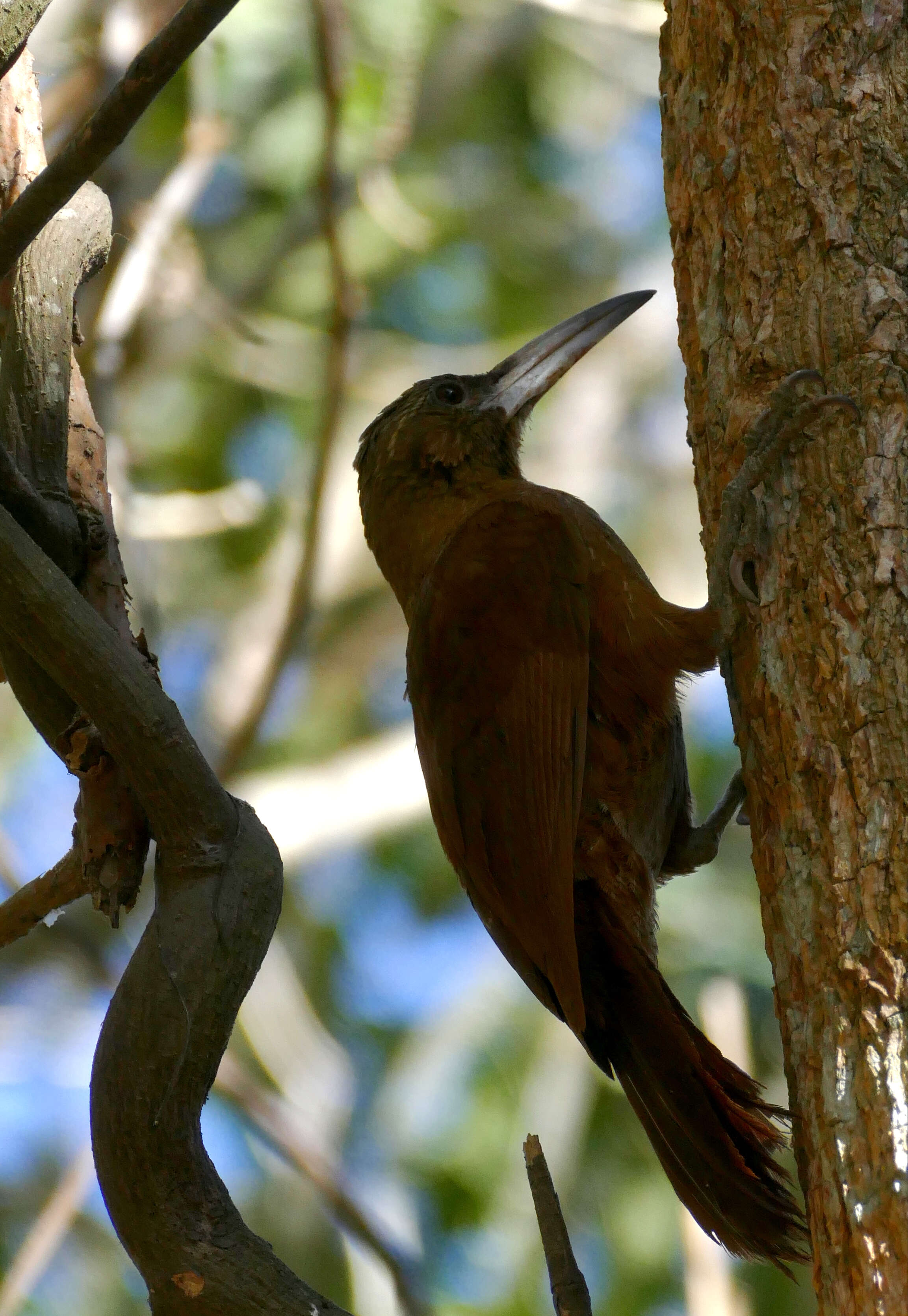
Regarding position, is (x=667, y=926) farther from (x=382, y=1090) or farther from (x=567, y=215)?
(x=567, y=215)

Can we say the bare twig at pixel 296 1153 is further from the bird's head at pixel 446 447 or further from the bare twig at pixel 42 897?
the bare twig at pixel 42 897

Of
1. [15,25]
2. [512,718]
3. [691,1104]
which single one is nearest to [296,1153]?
[512,718]

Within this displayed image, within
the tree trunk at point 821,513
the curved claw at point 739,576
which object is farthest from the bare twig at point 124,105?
the curved claw at point 739,576

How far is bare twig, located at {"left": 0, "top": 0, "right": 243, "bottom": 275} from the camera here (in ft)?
5.27

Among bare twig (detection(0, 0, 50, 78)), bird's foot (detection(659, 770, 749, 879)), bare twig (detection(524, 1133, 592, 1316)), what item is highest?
bird's foot (detection(659, 770, 749, 879))

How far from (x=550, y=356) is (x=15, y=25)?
1.46 meters

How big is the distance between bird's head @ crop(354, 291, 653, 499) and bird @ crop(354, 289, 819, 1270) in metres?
0.13

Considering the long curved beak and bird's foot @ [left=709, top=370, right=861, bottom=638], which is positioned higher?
the long curved beak

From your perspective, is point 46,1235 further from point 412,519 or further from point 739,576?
point 739,576

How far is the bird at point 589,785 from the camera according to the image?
1916mm

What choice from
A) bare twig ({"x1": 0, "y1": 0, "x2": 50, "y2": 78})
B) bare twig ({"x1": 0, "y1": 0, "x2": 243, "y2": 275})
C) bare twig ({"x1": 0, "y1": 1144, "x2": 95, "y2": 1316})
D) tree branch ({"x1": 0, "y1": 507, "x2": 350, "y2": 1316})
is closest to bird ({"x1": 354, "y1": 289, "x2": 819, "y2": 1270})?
tree branch ({"x1": 0, "y1": 507, "x2": 350, "y2": 1316})

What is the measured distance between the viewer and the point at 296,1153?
437 cm

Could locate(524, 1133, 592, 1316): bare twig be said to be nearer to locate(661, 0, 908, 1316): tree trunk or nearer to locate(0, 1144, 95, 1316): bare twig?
locate(661, 0, 908, 1316): tree trunk

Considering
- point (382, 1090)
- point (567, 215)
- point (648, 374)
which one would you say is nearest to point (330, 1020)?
point (382, 1090)
